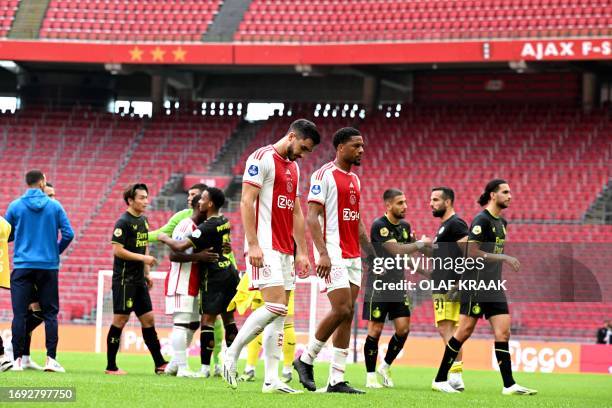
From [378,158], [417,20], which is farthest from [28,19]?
[417,20]

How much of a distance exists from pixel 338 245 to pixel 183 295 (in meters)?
3.13

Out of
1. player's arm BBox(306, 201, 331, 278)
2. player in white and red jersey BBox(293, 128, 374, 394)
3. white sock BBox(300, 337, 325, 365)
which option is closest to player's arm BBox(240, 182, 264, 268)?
player's arm BBox(306, 201, 331, 278)

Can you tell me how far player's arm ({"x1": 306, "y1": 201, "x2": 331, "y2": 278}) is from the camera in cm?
1027

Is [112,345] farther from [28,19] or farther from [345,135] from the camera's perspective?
[28,19]

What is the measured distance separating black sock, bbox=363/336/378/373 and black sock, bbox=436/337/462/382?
0.72 metres

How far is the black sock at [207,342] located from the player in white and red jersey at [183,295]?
213 millimetres

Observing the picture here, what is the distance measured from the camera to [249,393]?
9.84 m

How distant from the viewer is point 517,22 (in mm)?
30031

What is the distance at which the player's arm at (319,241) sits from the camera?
10266mm

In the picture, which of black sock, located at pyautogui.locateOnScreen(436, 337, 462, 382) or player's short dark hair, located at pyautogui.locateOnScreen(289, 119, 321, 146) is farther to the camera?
black sock, located at pyautogui.locateOnScreen(436, 337, 462, 382)

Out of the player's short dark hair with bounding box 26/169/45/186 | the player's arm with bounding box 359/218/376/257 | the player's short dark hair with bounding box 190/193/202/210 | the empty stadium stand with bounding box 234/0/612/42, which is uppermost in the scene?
the empty stadium stand with bounding box 234/0/612/42

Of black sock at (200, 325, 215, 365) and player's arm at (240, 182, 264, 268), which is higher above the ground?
player's arm at (240, 182, 264, 268)

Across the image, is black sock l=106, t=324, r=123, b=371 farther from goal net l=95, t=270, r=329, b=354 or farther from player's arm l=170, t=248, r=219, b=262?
goal net l=95, t=270, r=329, b=354

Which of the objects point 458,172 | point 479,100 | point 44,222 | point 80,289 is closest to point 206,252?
point 44,222
